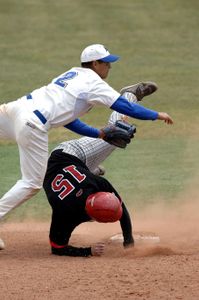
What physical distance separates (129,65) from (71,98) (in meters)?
11.1

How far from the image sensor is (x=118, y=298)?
6348 millimetres

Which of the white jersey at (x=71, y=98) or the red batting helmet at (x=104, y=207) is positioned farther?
the white jersey at (x=71, y=98)

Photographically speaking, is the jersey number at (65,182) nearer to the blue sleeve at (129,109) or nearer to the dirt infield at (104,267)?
the dirt infield at (104,267)

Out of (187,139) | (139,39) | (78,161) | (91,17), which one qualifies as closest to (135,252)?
(78,161)

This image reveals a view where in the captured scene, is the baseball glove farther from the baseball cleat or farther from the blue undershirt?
the baseball cleat

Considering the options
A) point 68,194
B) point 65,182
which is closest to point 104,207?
point 68,194

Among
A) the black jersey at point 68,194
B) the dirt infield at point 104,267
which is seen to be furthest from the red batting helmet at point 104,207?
the dirt infield at point 104,267

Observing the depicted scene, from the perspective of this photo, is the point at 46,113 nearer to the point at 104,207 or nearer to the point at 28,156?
the point at 28,156

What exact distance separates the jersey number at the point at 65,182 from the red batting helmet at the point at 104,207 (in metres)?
0.32

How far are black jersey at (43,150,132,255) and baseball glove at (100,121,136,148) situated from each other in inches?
14.5

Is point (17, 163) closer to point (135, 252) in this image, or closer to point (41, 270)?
point (135, 252)

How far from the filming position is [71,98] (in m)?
8.00

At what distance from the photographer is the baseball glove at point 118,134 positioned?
8.31 m

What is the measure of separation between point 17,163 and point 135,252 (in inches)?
183
